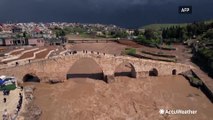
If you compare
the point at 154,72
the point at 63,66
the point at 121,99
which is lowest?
the point at 121,99

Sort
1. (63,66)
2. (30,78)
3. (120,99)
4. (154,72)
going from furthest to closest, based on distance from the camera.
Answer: (154,72)
(30,78)
(63,66)
(120,99)

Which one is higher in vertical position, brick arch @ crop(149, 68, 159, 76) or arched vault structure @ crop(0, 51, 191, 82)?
arched vault structure @ crop(0, 51, 191, 82)

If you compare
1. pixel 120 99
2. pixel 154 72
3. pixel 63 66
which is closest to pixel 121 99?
pixel 120 99

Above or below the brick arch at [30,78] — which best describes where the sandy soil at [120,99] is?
below

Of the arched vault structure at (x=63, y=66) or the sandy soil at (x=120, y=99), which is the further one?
the arched vault structure at (x=63, y=66)

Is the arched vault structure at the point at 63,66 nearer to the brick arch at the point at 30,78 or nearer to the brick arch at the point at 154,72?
the brick arch at the point at 30,78

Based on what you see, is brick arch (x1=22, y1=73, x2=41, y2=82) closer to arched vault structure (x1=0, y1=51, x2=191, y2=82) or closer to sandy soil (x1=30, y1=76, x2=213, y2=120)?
arched vault structure (x1=0, y1=51, x2=191, y2=82)

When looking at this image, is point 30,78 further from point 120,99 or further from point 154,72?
point 154,72

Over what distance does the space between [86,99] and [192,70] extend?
54.7 ft

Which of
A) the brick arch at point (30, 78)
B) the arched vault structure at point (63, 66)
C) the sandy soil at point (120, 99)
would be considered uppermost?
the arched vault structure at point (63, 66)

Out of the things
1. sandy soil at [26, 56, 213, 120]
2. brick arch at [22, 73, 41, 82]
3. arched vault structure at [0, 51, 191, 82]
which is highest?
arched vault structure at [0, 51, 191, 82]

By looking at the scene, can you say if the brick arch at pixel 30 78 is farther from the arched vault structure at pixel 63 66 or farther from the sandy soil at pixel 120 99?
the sandy soil at pixel 120 99

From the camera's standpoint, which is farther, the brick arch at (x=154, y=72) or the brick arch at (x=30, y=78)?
the brick arch at (x=154, y=72)

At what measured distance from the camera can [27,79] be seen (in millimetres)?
38781
